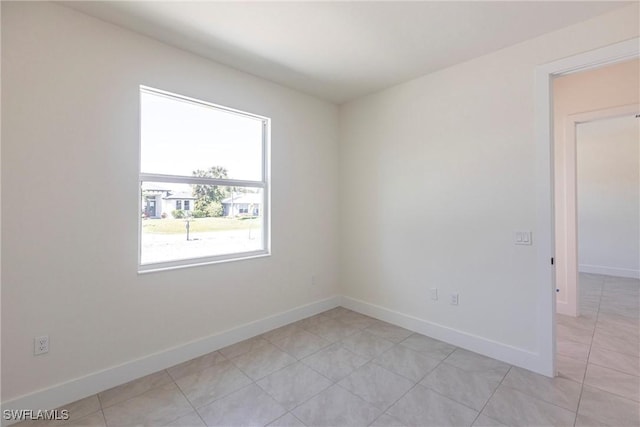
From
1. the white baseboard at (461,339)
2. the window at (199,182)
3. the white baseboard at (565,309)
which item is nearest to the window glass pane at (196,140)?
the window at (199,182)

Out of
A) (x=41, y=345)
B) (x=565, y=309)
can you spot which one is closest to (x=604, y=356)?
(x=565, y=309)

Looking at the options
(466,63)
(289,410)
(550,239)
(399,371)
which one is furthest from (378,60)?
(289,410)

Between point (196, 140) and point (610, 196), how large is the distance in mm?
7120

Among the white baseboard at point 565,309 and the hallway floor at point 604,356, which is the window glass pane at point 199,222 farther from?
the white baseboard at point 565,309

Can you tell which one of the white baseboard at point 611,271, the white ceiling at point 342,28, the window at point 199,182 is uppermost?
the white ceiling at point 342,28

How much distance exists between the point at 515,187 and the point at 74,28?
3.58m

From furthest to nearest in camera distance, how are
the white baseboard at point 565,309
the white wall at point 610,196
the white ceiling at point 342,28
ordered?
1. the white wall at point 610,196
2. the white baseboard at point 565,309
3. the white ceiling at point 342,28

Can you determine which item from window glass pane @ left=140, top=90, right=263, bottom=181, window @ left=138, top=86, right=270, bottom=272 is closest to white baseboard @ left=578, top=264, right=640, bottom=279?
window @ left=138, top=86, right=270, bottom=272

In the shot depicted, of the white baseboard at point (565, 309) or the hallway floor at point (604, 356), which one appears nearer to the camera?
the hallway floor at point (604, 356)

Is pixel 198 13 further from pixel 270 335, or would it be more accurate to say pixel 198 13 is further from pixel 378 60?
pixel 270 335

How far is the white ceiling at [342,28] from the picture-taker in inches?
74.0

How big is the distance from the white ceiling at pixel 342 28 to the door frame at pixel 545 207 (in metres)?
0.37

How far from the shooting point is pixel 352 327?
10.2 feet

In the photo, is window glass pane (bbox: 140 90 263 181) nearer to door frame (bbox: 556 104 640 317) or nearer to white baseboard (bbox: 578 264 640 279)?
door frame (bbox: 556 104 640 317)
